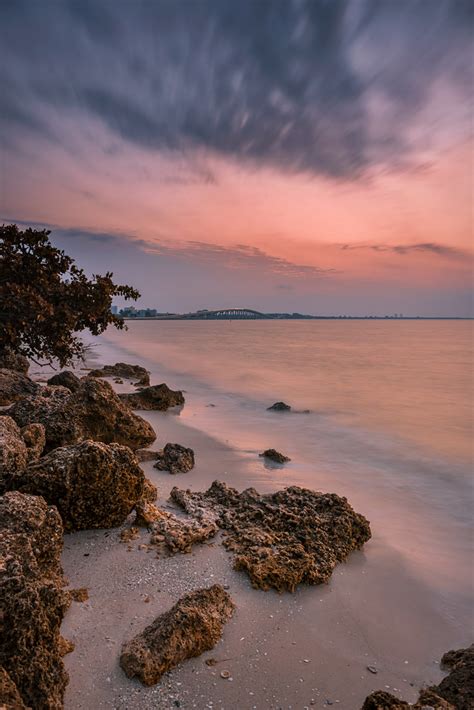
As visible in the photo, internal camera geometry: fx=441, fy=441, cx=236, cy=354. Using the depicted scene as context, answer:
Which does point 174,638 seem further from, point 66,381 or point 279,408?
point 279,408

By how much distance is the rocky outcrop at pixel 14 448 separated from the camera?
4.22 metres

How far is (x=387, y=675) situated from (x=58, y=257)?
416 inches

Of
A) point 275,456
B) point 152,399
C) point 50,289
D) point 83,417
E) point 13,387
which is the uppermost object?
point 50,289

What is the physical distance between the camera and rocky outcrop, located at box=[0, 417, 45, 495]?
422 cm

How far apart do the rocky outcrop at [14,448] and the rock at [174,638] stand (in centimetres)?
198

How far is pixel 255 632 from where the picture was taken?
11.8 ft

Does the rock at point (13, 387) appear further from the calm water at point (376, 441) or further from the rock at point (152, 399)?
the calm water at point (376, 441)

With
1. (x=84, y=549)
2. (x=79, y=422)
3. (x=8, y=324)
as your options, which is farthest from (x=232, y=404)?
(x=84, y=549)

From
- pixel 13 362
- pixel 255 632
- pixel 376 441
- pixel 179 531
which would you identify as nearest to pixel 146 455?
pixel 179 531

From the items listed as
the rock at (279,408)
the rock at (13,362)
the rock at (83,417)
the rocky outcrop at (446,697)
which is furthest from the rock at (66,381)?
the rocky outcrop at (446,697)

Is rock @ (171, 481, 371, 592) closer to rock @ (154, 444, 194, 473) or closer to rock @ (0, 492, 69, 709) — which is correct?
rock @ (154, 444, 194, 473)

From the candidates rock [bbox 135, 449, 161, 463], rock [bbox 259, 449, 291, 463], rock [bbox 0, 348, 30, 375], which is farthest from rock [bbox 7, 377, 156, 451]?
rock [bbox 0, 348, 30, 375]

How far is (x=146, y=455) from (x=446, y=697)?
18.0 ft

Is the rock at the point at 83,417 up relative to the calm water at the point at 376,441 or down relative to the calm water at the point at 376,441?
up
